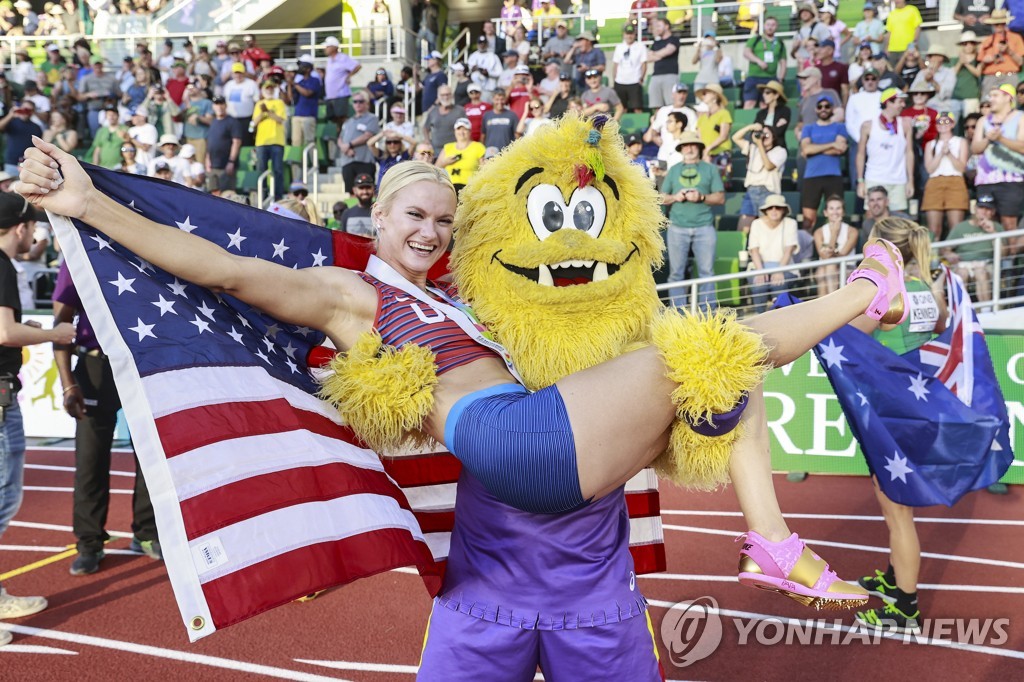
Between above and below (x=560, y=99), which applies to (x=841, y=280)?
below

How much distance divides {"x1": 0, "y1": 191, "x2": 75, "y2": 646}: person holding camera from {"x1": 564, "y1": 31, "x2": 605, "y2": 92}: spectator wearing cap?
9.36 m

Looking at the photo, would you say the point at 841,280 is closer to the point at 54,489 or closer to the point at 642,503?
the point at 642,503

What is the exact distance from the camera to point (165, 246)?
2092mm

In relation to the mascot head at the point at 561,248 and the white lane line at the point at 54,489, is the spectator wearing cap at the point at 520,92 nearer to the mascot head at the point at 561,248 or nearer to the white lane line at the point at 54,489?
the white lane line at the point at 54,489

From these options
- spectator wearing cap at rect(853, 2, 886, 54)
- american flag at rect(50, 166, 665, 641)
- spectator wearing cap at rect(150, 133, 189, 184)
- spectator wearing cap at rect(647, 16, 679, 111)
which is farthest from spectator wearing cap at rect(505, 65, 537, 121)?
american flag at rect(50, 166, 665, 641)

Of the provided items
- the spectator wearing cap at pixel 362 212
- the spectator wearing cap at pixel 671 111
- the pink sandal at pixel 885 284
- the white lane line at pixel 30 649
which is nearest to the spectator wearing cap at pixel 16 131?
the spectator wearing cap at pixel 362 212

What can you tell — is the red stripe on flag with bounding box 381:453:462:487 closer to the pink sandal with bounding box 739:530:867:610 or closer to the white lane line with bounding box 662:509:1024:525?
the pink sandal with bounding box 739:530:867:610

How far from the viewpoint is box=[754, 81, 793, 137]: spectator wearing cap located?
1063 cm

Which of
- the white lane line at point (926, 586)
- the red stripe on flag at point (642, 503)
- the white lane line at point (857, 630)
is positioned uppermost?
the red stripe on flag at point (642, 503)

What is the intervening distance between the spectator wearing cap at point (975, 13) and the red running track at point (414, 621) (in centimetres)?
755

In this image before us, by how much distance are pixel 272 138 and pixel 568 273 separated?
37.6 ft

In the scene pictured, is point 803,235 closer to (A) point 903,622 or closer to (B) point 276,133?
(A) point 903,622

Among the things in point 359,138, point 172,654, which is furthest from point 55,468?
point 359,138

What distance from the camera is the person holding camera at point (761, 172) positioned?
32.3ft
